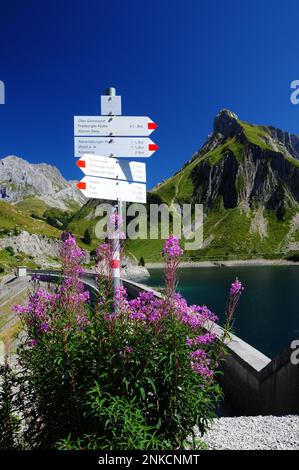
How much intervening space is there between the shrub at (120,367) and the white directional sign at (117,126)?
324 cm

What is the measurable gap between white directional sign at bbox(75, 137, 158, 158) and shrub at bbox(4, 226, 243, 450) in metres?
2.86

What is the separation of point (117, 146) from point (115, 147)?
50 mm

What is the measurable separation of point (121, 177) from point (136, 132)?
1120mm

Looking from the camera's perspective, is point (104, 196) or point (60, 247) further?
point (104, 196)

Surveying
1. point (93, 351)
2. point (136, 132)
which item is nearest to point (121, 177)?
point (136, 132)

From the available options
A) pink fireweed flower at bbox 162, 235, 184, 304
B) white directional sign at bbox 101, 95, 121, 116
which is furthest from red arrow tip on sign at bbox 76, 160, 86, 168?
pink fireweed flower at bbox 162, 235, 184, 304

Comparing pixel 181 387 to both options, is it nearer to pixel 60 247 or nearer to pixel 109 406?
pixel 109 406

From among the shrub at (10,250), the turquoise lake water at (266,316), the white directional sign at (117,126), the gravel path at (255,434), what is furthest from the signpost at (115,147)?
the shrub at (10,250)

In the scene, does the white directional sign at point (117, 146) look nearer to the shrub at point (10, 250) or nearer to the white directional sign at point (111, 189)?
the white directional sign at point (111, 189)

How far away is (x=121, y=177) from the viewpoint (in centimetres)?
739

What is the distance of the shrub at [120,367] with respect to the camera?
4773 mm

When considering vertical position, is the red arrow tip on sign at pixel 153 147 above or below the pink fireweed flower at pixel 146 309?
above

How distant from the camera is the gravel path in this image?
7.51 m

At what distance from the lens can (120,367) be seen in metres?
4.84
